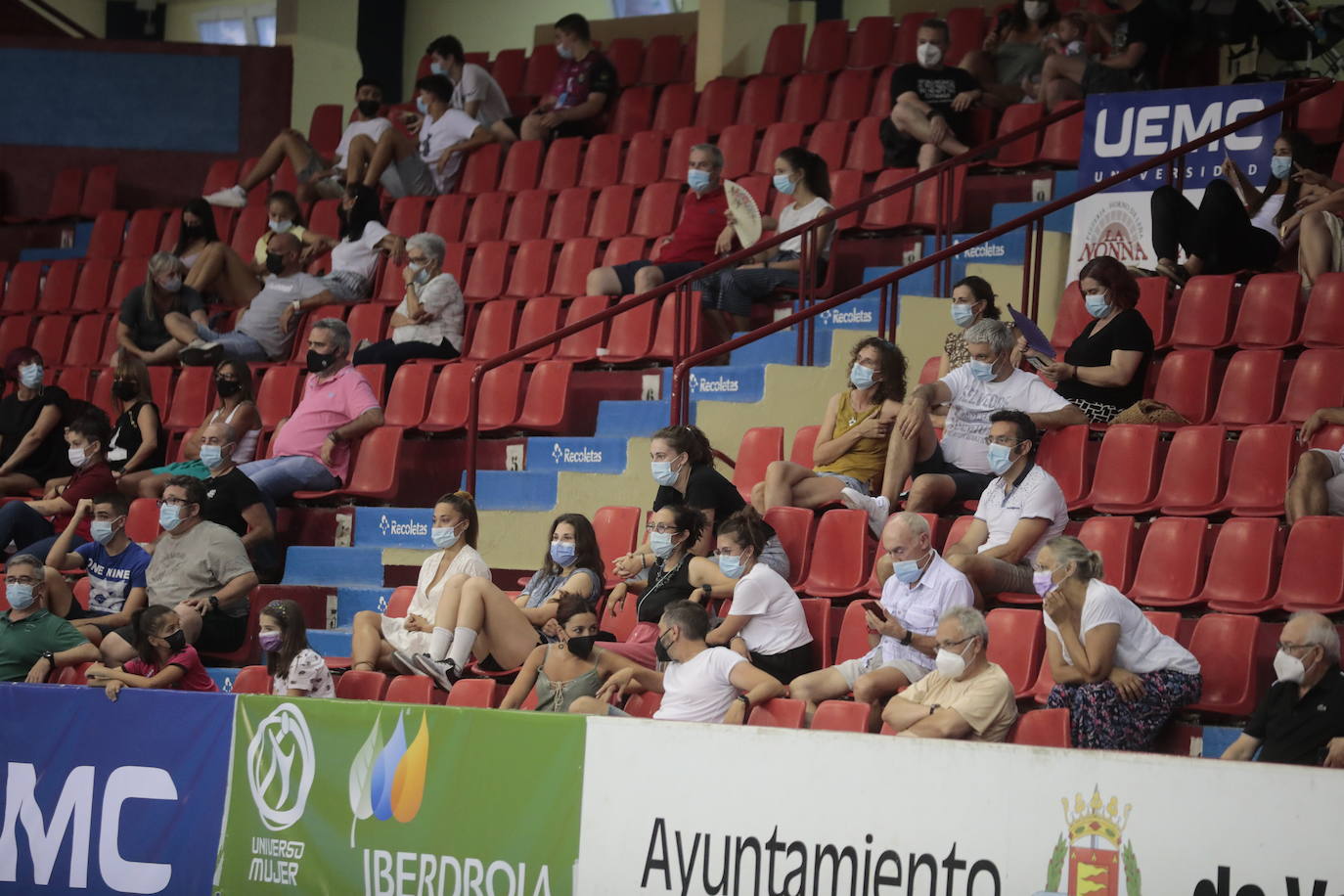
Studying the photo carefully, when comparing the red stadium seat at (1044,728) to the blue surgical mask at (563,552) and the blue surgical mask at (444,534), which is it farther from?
the blue surgical mask at (444,534)

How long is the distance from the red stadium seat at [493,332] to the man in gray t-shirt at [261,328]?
1349 millimetres

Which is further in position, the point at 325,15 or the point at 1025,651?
the point at 325,15

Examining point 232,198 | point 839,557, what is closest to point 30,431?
point 232,198

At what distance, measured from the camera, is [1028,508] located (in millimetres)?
7102

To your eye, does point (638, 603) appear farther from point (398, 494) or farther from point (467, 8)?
point (467, 8)

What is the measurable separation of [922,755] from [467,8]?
1505 centimetres

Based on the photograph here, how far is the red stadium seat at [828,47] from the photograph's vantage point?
13500mm

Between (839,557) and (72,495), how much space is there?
458 centimetres

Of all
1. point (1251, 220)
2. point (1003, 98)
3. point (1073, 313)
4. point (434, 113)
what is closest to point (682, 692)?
point (1073, 313)

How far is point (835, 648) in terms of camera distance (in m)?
7.31

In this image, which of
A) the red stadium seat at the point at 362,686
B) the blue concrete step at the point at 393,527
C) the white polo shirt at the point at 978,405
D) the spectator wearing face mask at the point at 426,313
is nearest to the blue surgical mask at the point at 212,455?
the blue concrete step at the point at 393,527

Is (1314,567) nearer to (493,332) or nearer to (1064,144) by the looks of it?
(1064,144)

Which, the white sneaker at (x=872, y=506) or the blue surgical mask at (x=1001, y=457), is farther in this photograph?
the white sneaker at (x=872, y=506)

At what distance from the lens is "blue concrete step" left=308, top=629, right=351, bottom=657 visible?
8805 millimetres
